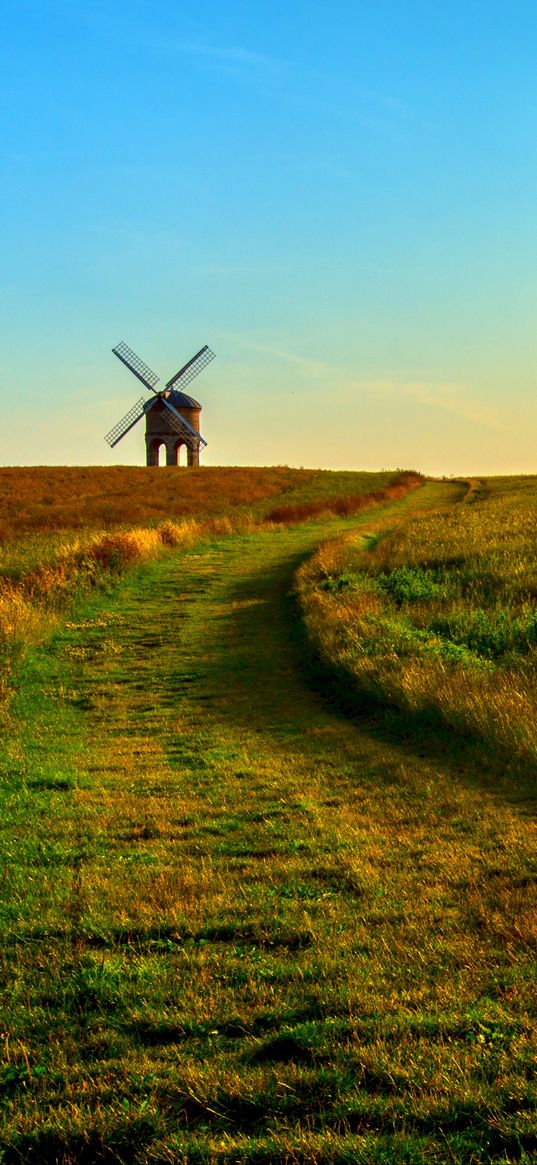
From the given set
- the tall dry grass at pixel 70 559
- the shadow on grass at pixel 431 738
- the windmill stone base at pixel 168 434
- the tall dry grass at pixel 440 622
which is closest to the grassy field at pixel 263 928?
the shadow on grass at pixel 431 738

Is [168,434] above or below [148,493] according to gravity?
Answer: above

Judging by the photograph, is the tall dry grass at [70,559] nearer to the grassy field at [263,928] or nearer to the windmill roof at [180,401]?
the grassy field at [263,928]

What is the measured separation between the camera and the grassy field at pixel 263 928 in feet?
14.0

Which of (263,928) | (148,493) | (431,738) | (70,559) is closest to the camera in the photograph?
(263,928)

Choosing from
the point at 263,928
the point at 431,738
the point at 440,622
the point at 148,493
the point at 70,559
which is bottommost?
the point at 263,928

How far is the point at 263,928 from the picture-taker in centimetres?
625

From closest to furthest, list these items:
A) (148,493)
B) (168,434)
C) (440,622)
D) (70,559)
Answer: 1. (440,622)
2. (70,559)
3. (148,493)
4. (168,434)

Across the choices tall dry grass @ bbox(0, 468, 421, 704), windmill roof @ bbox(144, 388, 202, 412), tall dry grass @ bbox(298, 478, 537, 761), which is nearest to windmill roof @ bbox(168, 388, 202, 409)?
windmill roof @ bbox(144, 388, 202, 412)

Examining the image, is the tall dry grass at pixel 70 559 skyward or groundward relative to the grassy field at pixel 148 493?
groundward

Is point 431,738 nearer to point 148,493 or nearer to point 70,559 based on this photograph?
point 70,559

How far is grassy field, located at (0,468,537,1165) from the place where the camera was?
4258mm

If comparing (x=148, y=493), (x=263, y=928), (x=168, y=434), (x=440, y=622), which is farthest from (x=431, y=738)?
(x=168, y=434)

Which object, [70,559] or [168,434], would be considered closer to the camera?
[70,559]

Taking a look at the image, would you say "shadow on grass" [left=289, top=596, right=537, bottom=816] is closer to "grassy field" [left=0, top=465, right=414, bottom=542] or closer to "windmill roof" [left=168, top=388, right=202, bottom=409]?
"grassy field" [left=0, top=465, right=414, bottom=542]
